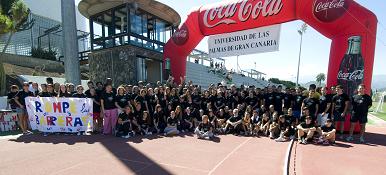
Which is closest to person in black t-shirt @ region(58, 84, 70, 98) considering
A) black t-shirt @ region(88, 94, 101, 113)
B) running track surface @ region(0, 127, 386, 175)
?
black t-shirt @ region(88, 94, 101, 113)

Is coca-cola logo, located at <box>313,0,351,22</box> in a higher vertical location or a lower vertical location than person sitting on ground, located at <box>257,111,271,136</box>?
higher

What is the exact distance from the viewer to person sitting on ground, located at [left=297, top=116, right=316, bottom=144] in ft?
24.9

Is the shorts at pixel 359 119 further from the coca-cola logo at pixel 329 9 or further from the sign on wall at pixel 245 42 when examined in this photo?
the sign on wall at pixel 245 42

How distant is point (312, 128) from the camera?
301 inches

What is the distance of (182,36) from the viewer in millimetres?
11594

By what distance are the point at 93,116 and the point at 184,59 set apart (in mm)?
4994

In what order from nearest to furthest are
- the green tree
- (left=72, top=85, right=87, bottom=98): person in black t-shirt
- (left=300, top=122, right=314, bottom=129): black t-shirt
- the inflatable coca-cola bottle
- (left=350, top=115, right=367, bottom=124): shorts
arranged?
(left=350, top=115, right=367, bottom=124): shorts
(left=300, top=122, right=314, bottom=129): black t-shirt
the inflatable coca-cola bottle
(left=72, top=85, right=87, bottom=98): person in black t-shirt
the green tree

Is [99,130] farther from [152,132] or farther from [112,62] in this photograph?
[112,62]

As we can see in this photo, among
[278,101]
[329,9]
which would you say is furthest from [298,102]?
[329,9]

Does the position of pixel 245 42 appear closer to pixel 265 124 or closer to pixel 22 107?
pixel 265 124

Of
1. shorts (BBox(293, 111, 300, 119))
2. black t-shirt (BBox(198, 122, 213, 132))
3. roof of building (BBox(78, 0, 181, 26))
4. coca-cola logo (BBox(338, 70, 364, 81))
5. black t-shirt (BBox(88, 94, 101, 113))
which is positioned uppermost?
roof of building (BBox(78, 0, 181, 26))

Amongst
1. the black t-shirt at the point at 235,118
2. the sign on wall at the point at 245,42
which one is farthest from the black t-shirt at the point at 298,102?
the sign on wall at the point at 245,42

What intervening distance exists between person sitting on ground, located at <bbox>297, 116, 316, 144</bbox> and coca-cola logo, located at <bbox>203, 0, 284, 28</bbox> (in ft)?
13.1

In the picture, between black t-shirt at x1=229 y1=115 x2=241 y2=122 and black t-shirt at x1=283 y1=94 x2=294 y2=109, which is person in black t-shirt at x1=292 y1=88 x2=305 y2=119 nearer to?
black t-shirt at x1=283 y1=94 x2=294 y2=109
